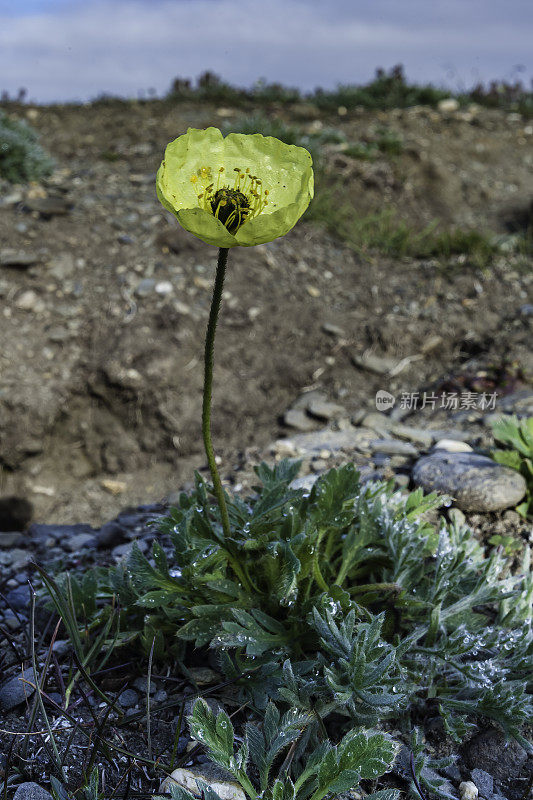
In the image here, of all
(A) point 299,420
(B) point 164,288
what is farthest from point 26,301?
(A) point 299,420

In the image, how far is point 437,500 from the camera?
277cm

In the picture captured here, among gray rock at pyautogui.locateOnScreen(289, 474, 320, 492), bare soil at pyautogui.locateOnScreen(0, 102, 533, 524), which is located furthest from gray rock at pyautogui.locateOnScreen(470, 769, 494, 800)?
bare soil at pyautogui.locateOnScreen(0, 102, 533, 524)

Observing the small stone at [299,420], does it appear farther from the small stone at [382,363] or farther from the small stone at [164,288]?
the small stone at [164,288]

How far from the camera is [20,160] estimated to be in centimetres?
641

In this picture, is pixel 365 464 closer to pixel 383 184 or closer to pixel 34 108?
pixel 383 184

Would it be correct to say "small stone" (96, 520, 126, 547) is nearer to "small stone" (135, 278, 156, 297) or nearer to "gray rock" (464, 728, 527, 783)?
"gray rock" (464, 728, 527, 783)

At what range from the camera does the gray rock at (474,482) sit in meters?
3.11

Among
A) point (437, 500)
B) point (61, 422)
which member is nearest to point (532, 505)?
point (437, 500)

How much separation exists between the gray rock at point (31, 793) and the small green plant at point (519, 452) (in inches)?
89.2

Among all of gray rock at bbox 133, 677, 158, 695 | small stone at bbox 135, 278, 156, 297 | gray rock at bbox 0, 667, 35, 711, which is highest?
small stone at bbox 135, 278, 156, 297

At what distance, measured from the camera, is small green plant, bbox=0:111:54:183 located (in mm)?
6344

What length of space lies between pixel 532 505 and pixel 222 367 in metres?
2.72

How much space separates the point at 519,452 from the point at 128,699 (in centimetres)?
210

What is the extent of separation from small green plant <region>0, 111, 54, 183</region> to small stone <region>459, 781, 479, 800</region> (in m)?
6.09
